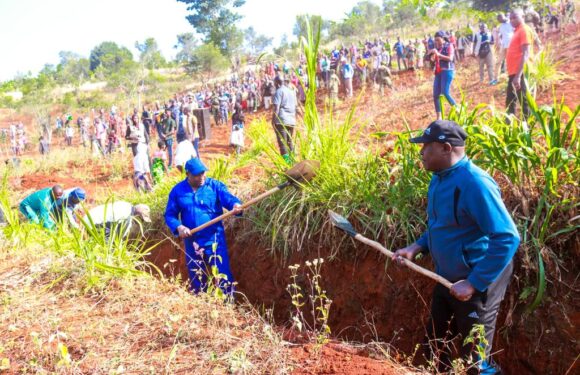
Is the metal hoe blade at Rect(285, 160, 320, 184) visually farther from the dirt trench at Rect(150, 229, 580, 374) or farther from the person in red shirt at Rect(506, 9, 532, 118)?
the person in red shirt at Rect(506, 9, 532, 118)

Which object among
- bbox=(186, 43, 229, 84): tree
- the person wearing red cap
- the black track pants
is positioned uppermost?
bbox=(186, 43, 229, 84): tree

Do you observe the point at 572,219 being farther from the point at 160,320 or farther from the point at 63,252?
the point at 63,252

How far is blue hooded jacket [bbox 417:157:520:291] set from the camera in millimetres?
2475

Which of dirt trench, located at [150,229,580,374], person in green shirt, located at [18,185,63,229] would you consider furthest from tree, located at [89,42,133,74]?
dirt trench, located at [150,229,580,374]

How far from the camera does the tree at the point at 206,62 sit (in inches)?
1431

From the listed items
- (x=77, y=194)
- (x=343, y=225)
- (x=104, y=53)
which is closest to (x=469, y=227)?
(x=343, y=225)

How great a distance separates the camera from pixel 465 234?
2.67 meters

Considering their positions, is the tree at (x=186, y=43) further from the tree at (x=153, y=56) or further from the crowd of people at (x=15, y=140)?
the crowd of people at (x=15, y=140)

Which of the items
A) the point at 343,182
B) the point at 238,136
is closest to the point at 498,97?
the point at 238,136

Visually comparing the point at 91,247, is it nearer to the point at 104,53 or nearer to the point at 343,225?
the point at 343,225

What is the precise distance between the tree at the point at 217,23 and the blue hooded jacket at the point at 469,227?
134 ft

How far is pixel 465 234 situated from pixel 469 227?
1.9 inches

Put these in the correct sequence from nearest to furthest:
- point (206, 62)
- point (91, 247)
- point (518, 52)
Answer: point (91, 247)
point (518, 52)
point (206, 62)

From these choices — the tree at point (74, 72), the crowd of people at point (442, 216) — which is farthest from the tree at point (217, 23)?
the crowd of people at point (442, 216)
